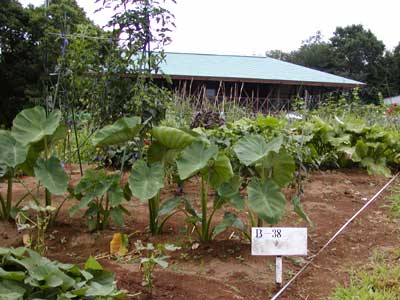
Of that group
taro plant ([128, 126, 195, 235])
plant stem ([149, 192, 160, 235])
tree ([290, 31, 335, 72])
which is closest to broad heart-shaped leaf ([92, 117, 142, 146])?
taro plant ([128, 126, 195, 235])

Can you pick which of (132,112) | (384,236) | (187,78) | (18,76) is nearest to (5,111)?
(18,76)

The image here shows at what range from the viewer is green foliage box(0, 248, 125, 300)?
65.9 inches

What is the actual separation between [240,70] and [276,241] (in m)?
15.3

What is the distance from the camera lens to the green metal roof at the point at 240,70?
15591 millimetres

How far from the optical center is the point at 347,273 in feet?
8.48

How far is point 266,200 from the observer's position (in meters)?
2.53

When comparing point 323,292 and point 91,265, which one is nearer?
point 91,265

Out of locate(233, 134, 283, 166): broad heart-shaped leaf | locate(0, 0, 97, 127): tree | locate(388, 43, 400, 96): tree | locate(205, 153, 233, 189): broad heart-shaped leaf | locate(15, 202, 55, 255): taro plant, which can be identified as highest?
locate(388, 43, 400, 96): tree

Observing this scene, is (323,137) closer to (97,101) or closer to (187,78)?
(97,101)

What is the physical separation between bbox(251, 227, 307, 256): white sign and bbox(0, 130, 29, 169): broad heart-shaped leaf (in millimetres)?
1353

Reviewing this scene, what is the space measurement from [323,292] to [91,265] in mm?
1146

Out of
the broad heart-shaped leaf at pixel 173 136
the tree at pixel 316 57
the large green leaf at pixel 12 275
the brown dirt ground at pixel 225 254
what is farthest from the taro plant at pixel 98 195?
the tree at pixel 316 57

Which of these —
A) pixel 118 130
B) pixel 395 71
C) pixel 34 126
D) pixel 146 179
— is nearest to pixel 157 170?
pixel 146 179

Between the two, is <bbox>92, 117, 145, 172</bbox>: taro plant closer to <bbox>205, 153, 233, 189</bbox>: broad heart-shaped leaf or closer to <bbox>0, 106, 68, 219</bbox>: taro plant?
<bbox>0, 106, 68, 219</bbox>: taro plant
